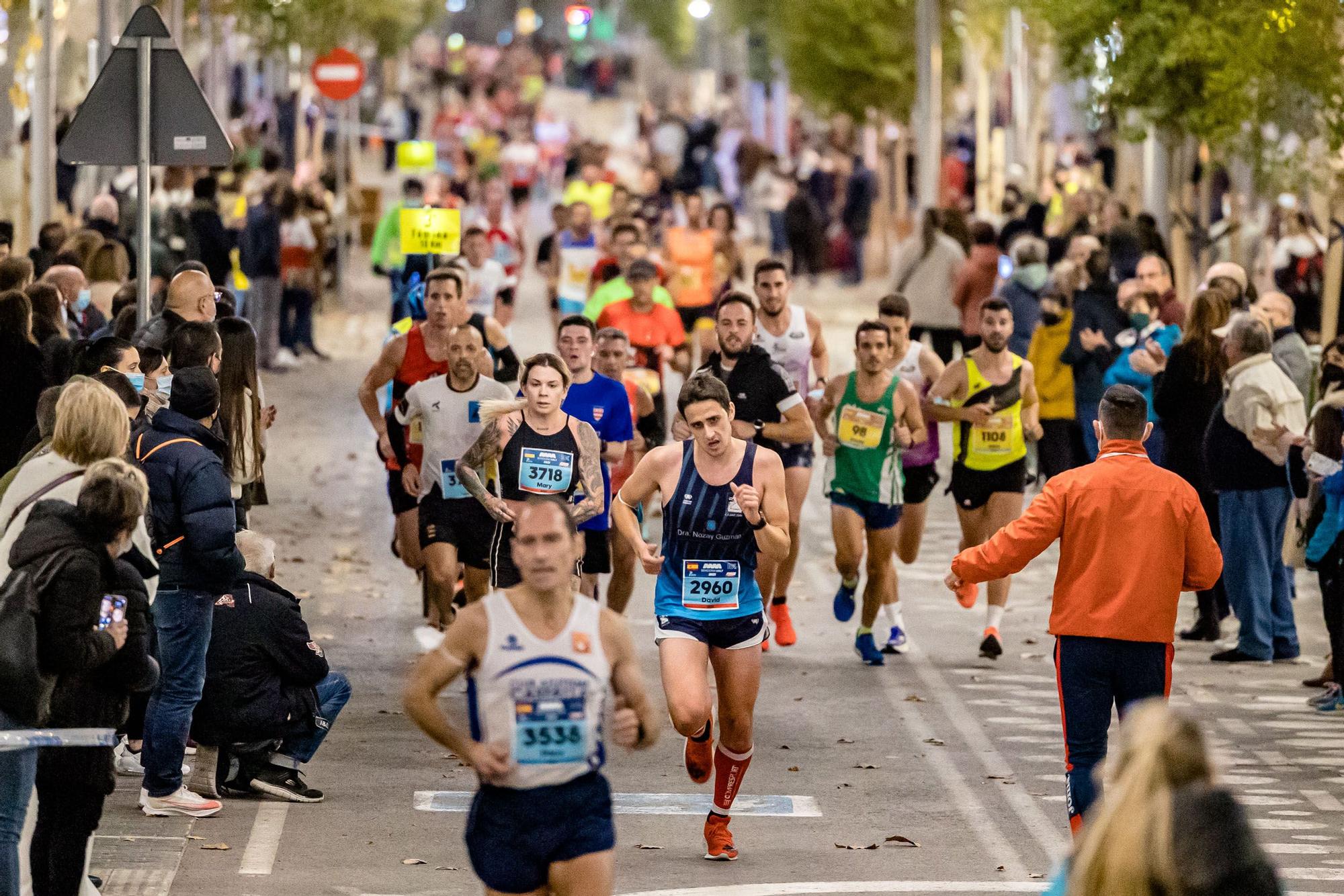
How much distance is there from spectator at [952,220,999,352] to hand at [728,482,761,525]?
11610mm

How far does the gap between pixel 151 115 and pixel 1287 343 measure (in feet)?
21.4

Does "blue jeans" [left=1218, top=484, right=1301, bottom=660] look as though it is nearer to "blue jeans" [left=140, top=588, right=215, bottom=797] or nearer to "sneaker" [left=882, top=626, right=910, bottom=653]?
"sneaker" [left=882, top=626, right=910, bottom=653]

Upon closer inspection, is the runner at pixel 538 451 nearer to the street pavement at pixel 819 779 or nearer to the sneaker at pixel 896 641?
the street pavement at pixel 819 779

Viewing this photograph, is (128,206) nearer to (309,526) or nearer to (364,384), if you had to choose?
(309,526)

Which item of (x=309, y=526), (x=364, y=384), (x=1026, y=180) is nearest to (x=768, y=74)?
(x=1026, y=180)

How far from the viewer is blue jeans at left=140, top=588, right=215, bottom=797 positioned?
8977 millimetres

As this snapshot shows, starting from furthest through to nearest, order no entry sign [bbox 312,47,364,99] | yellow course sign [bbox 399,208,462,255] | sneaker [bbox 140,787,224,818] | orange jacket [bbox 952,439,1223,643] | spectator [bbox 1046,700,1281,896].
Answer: no entry sign [bbox 312,47,364,99] → yellow course sign [bbox 399,208,462,255] → sneaker [bbox 140,787,224,818] → orange jacket [bbox 952,439,1223,643] → spectator [bbox 1046,700,1281,896]

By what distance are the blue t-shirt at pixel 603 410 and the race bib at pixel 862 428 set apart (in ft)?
4.12

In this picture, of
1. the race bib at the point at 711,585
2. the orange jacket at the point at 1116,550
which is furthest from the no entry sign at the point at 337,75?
the orange jacket at the point at 1116,550

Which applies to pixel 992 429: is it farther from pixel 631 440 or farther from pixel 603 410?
pixel 603 410

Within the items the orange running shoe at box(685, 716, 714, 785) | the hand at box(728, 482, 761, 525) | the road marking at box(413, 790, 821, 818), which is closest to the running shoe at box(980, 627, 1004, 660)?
the road marking at box(413, 790, 821, 818)

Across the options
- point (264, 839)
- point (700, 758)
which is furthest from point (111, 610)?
point (700, 758)

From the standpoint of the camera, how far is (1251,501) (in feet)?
42.3

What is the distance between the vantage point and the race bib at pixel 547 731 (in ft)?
20.3
